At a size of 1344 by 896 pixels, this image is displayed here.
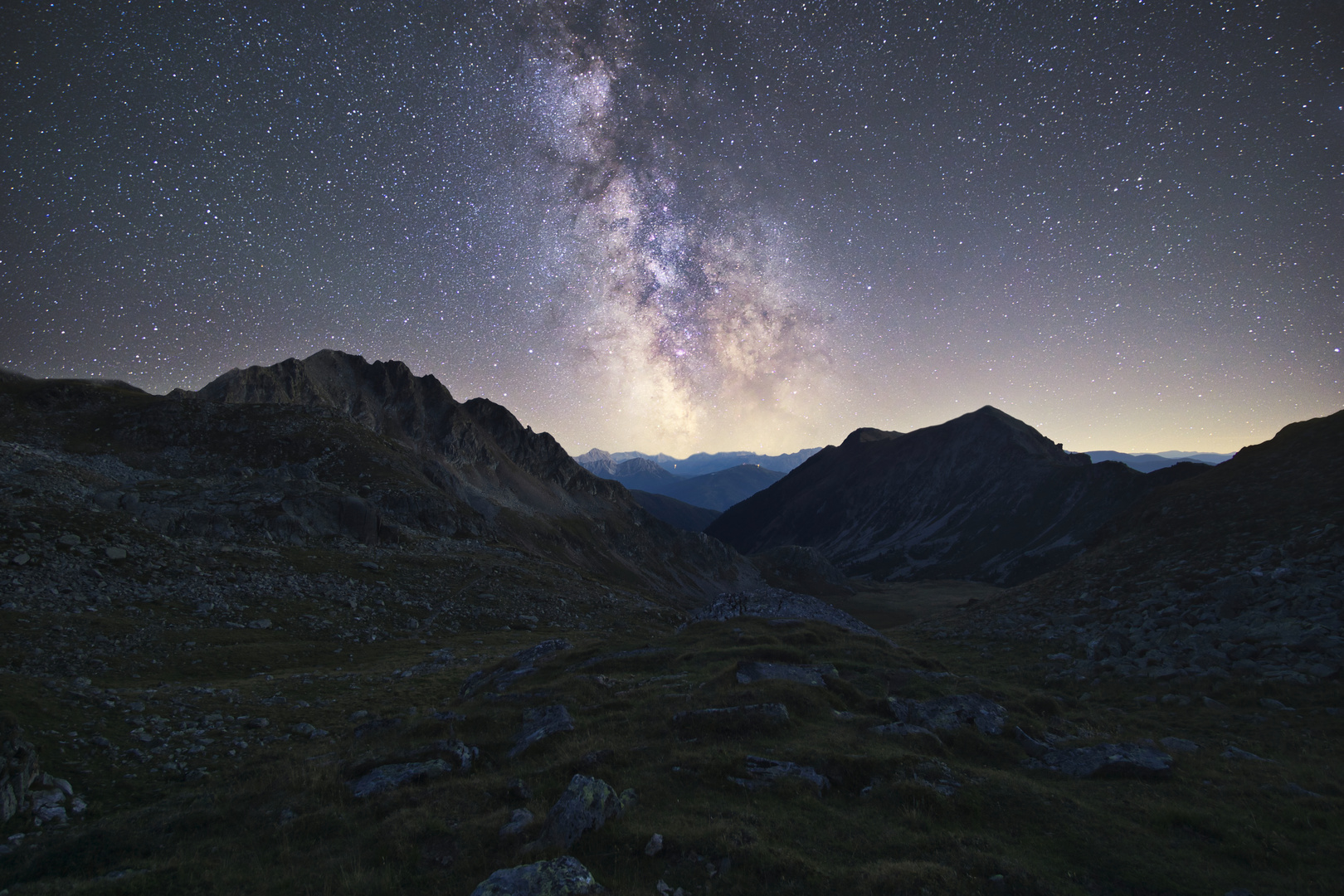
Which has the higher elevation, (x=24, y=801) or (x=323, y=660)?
(x=24, y=801)

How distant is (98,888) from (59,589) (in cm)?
3348

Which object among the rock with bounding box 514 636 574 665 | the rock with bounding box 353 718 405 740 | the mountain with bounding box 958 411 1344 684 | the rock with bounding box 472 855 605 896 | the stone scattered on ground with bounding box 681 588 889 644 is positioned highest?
the mountain with bounding box 958 411 1344 684

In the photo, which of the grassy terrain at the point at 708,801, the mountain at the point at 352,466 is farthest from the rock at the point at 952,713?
the mountain at the point at 352,466

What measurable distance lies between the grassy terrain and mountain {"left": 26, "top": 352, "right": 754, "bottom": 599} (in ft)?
124

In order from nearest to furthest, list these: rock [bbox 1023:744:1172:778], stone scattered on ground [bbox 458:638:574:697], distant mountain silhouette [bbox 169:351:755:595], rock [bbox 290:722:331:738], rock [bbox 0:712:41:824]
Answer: rock [bbox 0:712:41:824] → rock [bbox 1023:744:1172:778] → rock [bbox 290:722:331:738] → stone scattered on ground [bbox 458:638:574:697] → distant mountain silhouette [bbox 169:351:755:595]

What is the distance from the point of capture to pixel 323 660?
3325cm

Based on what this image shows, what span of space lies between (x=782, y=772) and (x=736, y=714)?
11.6ft

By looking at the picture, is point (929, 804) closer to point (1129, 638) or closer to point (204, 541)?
point (1129, 638)

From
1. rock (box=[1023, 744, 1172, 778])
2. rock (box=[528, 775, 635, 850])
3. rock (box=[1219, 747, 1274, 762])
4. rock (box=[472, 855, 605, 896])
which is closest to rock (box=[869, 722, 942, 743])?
rock (box=[1023, 744, 1172, 778])

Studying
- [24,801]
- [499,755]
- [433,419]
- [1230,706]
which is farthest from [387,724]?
[433,419]

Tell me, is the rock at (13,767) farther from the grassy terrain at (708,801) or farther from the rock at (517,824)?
the rock at (517,824)

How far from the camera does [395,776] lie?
14.3 m

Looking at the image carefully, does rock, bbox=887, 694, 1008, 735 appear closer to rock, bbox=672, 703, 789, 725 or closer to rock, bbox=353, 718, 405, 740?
rock, bbox=672, 703, 789, 725

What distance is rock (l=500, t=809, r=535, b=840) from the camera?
10.8 m
